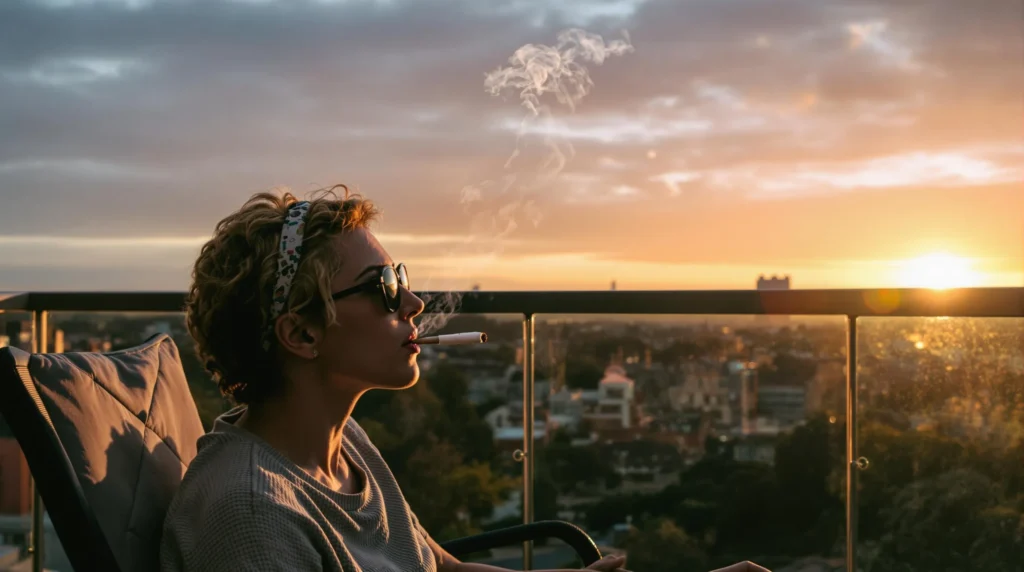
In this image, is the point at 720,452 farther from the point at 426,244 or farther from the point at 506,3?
the point at 506,3

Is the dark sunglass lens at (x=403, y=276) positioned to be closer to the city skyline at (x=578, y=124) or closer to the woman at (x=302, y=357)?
the woman at (x=302, y=357)

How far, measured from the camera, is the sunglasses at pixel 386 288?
155cm

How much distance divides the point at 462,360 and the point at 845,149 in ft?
28.8

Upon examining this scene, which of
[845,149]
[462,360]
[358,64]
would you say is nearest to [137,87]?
[358,64]

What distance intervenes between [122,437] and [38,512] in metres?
2.48

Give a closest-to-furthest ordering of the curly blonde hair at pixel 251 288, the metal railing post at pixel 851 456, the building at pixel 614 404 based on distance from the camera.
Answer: the curly blonde hair at pixel 251 288
the metal railing post at pixel 851 456
the building at pixel 614 404

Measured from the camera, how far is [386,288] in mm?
1573


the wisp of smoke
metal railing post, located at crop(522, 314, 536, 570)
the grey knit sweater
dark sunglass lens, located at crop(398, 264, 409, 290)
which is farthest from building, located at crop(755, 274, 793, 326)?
the grey knit sweater

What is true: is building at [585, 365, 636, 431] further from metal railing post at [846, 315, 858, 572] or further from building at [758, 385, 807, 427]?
metal railing post at [846, 315, 858, 572]

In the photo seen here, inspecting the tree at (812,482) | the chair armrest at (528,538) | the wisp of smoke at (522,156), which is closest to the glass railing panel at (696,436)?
the tree at (812,482)

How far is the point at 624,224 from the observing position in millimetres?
7289

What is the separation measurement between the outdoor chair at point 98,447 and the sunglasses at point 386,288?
0.42 meters

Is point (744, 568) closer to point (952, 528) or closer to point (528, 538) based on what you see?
point (528, 538)

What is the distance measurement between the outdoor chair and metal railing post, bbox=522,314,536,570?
1.53 meters
